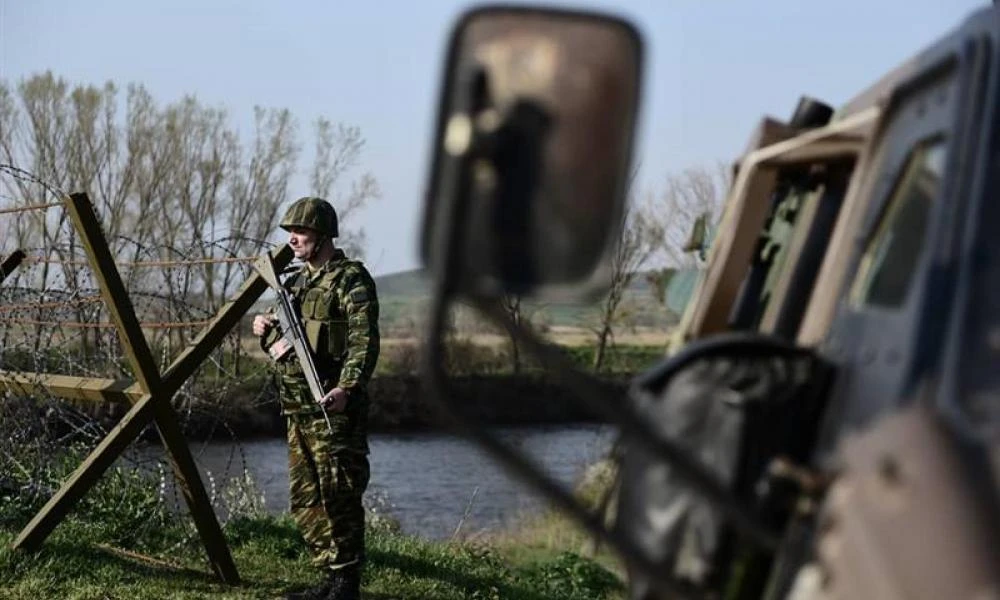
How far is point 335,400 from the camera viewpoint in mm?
6840

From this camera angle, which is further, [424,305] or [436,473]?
[436,473]

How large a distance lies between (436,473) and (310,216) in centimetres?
1024

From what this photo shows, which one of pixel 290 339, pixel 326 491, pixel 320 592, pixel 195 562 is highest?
pixel 290 339

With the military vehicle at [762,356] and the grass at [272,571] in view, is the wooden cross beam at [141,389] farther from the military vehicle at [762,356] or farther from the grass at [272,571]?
the military vehicle at [762,356]

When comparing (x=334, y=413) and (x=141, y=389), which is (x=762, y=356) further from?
(x=141, y=389)

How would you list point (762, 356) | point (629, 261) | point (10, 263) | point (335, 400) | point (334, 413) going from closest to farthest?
point (762, 356), point (335, 400), point (334, 413), point (10, 263), point (629, 261)

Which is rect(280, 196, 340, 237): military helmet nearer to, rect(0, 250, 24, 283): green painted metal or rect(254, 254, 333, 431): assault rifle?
rect(254, 254, 333, 431): assault rifle

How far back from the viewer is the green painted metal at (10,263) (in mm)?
8758

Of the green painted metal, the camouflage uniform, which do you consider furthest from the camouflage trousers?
the green painted metal

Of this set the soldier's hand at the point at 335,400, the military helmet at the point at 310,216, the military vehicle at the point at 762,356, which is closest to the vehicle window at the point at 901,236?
the military vehicle at the point at 762,356

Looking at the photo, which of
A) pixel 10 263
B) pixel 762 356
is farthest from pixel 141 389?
pixel 762 356

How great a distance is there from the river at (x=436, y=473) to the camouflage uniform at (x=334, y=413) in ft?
6.73

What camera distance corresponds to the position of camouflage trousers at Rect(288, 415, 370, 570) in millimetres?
7090

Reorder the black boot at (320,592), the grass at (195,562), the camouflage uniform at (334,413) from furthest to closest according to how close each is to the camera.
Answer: the grass at (195,562) < the black boot at (320,592) < the camouflage uniform at (334,413)
